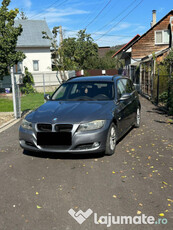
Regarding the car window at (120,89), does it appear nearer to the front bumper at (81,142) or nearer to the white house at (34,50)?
the front bumper at (81,142)

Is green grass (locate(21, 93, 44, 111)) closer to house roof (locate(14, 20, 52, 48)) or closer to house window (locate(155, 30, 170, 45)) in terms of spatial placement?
house roof (locate(14, 20, 52, 48))

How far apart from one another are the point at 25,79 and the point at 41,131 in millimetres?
20078

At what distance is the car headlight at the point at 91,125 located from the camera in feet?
15.6

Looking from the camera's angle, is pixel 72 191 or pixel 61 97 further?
pixel 61 97

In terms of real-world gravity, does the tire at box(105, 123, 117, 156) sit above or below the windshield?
below

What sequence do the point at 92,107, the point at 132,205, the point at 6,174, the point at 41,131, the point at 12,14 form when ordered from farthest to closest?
the point at 12,14, the point at 92,107, the point at 41,131, the point at 6,174, the point at 132,205

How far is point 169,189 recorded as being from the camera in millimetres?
3789

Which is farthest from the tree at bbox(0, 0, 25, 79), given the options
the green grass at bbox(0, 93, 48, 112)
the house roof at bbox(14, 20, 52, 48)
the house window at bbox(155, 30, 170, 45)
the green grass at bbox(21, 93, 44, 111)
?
the house window at bbox(155, 30, 170, 45)

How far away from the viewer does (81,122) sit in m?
4.75

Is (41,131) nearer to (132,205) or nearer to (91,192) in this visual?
(91,192)

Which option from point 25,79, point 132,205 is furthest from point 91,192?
point 25,79

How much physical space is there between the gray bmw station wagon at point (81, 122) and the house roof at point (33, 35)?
1042 inches

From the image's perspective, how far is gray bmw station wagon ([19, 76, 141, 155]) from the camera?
4.73 metres

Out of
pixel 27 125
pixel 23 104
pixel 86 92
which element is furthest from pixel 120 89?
pixel 23 104
